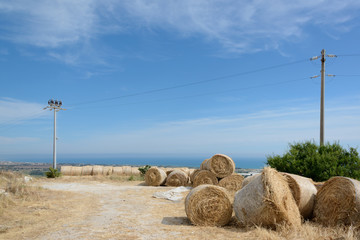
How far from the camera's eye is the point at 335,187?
23.3 ft

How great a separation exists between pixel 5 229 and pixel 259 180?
538 centimetres

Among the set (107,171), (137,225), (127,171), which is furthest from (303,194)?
(107,171)

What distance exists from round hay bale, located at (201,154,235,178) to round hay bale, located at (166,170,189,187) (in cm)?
227

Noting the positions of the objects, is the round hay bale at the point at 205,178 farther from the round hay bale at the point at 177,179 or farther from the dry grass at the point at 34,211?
the dry grass at the point at 34,211

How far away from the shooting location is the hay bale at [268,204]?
251 inches

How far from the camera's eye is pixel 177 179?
53.0ft

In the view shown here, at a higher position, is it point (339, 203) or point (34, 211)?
point (339, 203)

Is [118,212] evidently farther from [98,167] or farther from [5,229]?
[98,167]

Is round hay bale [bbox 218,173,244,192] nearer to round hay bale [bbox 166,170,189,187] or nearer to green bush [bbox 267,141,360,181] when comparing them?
green bush [bbox 267,141,360,181]

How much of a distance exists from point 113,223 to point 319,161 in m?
7.93

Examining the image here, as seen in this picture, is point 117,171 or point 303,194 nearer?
point 303,194

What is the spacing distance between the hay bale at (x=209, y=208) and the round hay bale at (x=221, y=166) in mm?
6892

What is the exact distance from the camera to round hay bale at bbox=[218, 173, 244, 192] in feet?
45.0

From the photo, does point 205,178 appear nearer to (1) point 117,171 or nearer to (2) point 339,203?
(2) point 339,203
